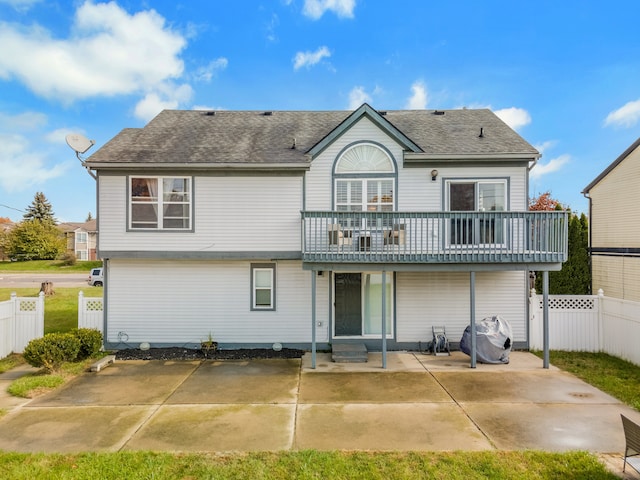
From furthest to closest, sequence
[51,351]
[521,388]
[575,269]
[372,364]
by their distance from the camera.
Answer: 1. [575,269]
2. [372,364]
3. [51,351]
4. [521,388]

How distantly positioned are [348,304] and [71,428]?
705 cm

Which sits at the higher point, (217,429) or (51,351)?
(51,351)

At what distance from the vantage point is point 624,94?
19.2 metres

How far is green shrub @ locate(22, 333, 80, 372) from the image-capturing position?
8.09 m

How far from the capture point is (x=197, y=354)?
10094 millimetres

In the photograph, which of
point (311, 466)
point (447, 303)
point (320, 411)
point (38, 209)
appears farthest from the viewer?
point (38, 209)

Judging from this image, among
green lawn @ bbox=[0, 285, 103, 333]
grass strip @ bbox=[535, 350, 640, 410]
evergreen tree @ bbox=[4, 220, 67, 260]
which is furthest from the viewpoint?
evergreen tree @ bbox=[4, 220, 67, 260]

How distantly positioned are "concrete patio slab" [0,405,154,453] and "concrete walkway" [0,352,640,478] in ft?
0.06

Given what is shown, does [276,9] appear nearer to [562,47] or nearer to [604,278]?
[562,47]

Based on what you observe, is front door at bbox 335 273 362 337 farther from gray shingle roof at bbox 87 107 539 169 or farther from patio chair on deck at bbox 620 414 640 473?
patio chair on deck at bbox 620 414 640 473

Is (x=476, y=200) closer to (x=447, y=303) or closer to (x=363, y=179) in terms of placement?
(x=447, y=303)

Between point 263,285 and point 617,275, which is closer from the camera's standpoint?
point 263,285

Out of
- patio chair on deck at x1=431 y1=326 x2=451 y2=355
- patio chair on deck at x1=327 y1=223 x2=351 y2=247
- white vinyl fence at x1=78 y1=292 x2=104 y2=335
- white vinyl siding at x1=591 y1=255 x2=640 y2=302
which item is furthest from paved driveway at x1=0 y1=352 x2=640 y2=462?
white vinyl siding at x1=591 y1=255 x2=640 y2=302

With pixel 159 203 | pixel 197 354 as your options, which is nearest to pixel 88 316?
pixel 197 354
